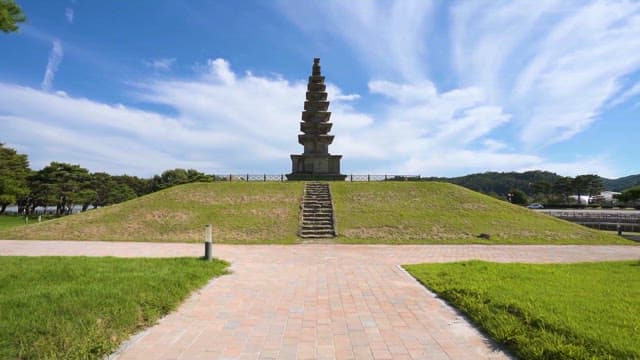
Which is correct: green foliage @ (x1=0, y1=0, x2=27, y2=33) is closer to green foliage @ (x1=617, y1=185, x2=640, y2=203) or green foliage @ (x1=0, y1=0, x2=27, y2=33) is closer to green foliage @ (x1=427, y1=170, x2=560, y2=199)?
green foliage @ (x1=617, y1=185, x2=640, y2=203)

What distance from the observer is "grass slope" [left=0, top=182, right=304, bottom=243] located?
2222cm

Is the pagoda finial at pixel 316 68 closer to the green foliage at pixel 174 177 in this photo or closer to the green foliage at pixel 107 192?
the green foliage at pixel 174 177

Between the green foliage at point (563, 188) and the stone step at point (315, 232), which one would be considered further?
the green foliage at point (563, 188)

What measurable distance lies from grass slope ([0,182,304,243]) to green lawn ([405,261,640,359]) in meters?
12.8

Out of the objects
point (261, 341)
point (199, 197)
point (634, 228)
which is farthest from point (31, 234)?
point (634, 228)

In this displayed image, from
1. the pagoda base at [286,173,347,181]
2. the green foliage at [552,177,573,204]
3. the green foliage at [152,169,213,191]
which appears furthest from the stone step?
the green foliage at [552,177,573,204]

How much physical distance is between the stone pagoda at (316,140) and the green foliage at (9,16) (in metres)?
32.5

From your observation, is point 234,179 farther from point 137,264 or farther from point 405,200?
point 137,264

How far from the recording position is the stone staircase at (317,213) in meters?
22.8

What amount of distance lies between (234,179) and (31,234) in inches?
693

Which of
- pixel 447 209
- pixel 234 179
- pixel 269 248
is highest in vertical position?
pixel 234 179

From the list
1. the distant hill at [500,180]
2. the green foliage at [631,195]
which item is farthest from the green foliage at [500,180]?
the green foliage at [631,195]

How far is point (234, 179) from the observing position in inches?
1484

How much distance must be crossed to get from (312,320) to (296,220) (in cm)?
1797
